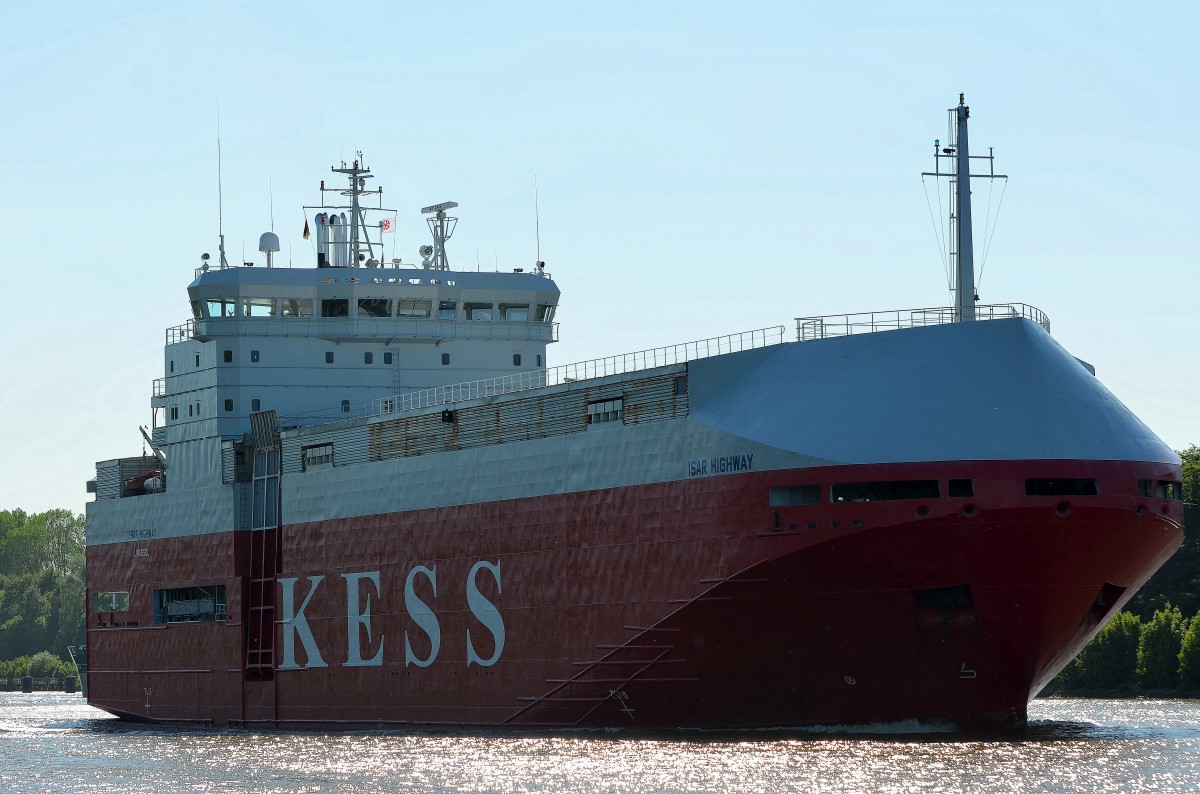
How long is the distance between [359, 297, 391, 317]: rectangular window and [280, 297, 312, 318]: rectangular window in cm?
141

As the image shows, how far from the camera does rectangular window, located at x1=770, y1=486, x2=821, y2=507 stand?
109ft

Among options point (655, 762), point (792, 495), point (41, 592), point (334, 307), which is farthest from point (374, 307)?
point (41, 592)

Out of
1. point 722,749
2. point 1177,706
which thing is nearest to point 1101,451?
point 722,749

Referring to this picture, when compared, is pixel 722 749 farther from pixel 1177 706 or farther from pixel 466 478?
pixel 1177 706

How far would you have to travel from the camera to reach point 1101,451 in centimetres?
3278

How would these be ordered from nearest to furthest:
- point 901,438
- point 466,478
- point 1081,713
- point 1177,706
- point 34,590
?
1. point 901,438
2. point 466,478
3. point 1081,713
4. point 1177,706
5. point 34,590

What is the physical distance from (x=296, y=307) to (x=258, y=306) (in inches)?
38.7

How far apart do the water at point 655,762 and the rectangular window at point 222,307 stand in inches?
476

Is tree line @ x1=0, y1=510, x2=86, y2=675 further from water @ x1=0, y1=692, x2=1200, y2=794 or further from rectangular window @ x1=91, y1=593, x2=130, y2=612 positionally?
water @ x1=0, y1=692, x2=1200, y2=794

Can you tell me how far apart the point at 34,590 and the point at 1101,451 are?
309 ft

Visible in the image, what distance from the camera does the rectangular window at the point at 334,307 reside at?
49.5 metres

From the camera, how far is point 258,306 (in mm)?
49625

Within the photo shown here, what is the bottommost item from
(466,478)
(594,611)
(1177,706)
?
(1177,706)

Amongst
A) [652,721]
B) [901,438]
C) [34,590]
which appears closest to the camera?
[901,438]
